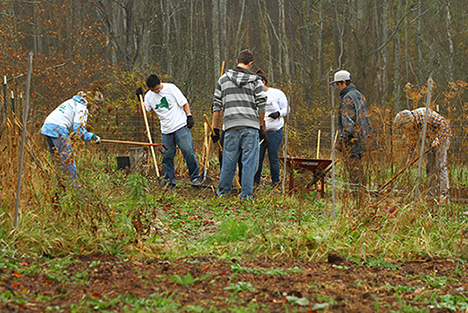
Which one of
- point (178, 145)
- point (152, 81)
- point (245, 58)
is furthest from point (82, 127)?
point (178, 145)

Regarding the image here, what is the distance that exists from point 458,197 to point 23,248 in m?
4.18

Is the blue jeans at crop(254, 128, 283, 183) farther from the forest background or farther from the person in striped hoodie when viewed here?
the forest background

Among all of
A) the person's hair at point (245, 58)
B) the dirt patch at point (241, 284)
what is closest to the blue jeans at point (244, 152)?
the person's hair at point (245, 58)

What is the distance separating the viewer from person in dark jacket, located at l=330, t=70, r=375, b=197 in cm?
480

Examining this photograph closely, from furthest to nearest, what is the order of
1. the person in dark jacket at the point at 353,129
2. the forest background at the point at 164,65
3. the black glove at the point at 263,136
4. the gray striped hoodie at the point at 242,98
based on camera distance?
the forest background at the point at 164,65
the black glove at the point at 263,136
the gray striped hoodie at the point at 242,98
the person in dark jacket at the point at 353,129

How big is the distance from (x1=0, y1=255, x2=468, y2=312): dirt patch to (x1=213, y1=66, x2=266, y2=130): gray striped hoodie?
106 inches

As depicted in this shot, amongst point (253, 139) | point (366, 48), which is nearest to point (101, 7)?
point (366, 48)

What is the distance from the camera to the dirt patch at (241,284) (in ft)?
8.87

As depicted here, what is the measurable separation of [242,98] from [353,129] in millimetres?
1559

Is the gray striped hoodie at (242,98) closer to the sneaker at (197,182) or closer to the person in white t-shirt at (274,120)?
the person in white t-shirt at (274,120)

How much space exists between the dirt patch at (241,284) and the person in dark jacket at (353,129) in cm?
135

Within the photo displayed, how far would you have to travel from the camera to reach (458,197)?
4996mm

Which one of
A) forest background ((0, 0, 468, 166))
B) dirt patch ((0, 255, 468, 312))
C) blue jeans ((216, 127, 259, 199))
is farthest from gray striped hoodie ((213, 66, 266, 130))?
dirt patch ((0, 255, 468, 312))

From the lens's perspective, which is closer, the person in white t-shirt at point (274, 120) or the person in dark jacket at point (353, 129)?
→ the person in dark jacket at point (353, 129)
